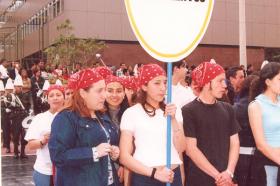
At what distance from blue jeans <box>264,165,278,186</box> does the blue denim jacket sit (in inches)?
76.5

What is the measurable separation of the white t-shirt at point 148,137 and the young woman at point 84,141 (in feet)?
1.08

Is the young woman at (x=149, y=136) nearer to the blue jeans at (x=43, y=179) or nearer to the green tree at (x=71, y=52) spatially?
the blue jeans at (x=43, y=179)

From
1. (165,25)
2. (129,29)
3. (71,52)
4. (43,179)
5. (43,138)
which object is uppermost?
(129,29)

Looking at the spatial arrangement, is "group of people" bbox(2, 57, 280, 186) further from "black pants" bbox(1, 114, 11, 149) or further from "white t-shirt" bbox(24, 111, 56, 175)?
"black pants" bbox(1, 114, 11, 149)

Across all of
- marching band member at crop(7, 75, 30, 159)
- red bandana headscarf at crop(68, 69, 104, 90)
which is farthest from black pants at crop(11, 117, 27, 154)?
red bandana headscarf at crop(68, 69, 104, 90)

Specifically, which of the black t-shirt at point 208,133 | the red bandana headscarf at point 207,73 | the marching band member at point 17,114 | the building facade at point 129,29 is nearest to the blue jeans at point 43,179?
the black t-shirt at point 208,133

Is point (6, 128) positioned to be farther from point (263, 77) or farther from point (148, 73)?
point (148, 73)

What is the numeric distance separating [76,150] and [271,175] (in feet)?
7.49

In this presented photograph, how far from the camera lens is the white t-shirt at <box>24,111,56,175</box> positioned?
577cm

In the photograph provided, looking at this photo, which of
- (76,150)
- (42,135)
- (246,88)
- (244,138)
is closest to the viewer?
(76,150)

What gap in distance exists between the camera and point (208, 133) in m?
5.15

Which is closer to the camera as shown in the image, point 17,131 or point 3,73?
point 17,131

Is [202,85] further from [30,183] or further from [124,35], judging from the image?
[124,35]

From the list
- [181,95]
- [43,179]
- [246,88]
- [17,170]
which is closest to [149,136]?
[43,179]
